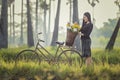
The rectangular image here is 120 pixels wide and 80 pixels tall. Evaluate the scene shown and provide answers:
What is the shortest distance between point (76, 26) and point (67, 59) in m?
1.14

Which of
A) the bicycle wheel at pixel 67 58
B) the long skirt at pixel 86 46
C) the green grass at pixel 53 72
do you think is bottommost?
the green grass at pixel 53 72

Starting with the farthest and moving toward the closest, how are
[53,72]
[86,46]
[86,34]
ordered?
[86,46]
[86,34]
[53,72]

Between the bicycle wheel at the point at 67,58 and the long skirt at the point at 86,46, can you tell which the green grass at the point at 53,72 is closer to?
the bicycle wheel at the point at 67,58

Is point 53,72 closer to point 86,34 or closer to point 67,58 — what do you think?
point 67,58

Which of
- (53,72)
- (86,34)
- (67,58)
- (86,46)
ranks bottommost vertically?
(53,72)

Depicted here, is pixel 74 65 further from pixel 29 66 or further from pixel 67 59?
pixel 29 66

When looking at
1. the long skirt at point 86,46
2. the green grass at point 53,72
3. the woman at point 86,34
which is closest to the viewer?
the green grass at point 53,72

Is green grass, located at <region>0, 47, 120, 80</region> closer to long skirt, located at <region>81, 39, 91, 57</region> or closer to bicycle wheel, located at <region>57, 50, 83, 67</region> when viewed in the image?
bicycle wheel, located at <region>57, 50, 83, 67</region>

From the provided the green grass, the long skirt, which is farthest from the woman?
the green grass

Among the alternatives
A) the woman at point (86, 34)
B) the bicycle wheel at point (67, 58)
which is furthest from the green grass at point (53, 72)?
the woman at point (86, 34)

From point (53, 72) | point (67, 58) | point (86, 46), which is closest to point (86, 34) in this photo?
point (86, 46)

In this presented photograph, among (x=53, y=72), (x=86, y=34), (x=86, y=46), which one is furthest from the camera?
(x=86, y=46)

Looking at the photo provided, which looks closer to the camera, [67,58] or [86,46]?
[67,58]

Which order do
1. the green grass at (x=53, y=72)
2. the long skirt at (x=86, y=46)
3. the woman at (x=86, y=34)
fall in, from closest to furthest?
the green grass at (x=53, y=72), the woman at (x=86, y=34), the long skirt at (x=86, y=46)
